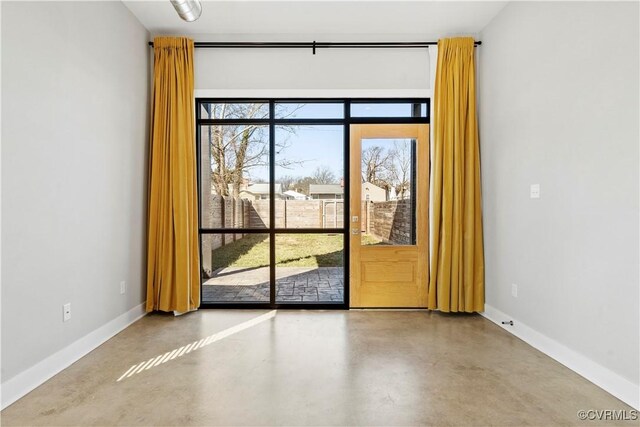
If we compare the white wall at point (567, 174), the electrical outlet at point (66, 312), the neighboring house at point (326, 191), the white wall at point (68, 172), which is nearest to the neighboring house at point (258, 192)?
the neighboring house at point (326, 191)

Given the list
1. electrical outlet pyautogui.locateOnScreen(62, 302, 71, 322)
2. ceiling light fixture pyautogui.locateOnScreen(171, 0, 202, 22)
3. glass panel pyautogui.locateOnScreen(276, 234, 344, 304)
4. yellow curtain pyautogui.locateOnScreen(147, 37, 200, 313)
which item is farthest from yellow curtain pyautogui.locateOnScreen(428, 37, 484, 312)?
electrical outlet pyautogui.locateOnScreen(62, 302, 71, 322)

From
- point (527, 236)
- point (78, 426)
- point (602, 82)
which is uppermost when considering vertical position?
point (602, 82)

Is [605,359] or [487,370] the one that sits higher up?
[605,359]

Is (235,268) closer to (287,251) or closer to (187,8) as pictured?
(287,251)

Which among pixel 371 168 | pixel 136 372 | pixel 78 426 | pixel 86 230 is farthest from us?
pixel 371 168

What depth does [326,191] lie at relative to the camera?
145 inches

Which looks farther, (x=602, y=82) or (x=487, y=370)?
(x=487, y=370)

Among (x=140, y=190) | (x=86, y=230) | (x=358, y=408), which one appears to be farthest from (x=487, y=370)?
(x=140, y=190)

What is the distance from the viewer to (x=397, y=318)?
333 centimetres

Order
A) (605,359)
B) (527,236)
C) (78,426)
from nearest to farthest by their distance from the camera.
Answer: (78,426) < (605,359) < (527,236)

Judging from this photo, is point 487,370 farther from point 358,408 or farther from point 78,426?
point 78,426

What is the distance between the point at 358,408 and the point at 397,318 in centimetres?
157

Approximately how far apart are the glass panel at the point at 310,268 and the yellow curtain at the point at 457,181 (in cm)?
108

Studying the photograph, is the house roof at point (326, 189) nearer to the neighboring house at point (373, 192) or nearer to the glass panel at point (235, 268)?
the neighboring house at point (373, 192)
